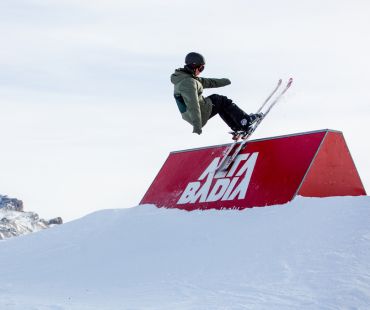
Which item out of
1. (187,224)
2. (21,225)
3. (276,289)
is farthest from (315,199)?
(21,225)

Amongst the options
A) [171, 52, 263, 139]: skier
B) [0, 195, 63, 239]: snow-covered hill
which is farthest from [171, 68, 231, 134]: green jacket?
[0, 195, 63, 239]: snow-covered hill

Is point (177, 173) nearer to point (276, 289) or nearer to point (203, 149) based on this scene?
point (203, 149)

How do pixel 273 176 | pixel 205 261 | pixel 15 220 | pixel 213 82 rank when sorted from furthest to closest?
pixel 15 220 < pixel 213 82 < pixel 273 176 < pixel 205 261

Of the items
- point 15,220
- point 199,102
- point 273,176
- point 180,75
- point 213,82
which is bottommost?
point 273,176

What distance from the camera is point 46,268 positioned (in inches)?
303

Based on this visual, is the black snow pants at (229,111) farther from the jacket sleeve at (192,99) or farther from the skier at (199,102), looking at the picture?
the jacket sleeve at (192,99)

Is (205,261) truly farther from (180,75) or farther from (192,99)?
(180,75)

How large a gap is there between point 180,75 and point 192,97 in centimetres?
42

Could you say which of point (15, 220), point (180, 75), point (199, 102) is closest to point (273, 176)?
point (199, 102)

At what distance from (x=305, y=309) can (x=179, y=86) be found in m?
4.76

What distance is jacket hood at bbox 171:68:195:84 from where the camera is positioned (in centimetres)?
897

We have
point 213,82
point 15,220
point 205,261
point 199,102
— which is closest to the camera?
point 205,261

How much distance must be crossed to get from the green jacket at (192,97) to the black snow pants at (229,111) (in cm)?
15

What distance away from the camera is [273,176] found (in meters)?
8.77
